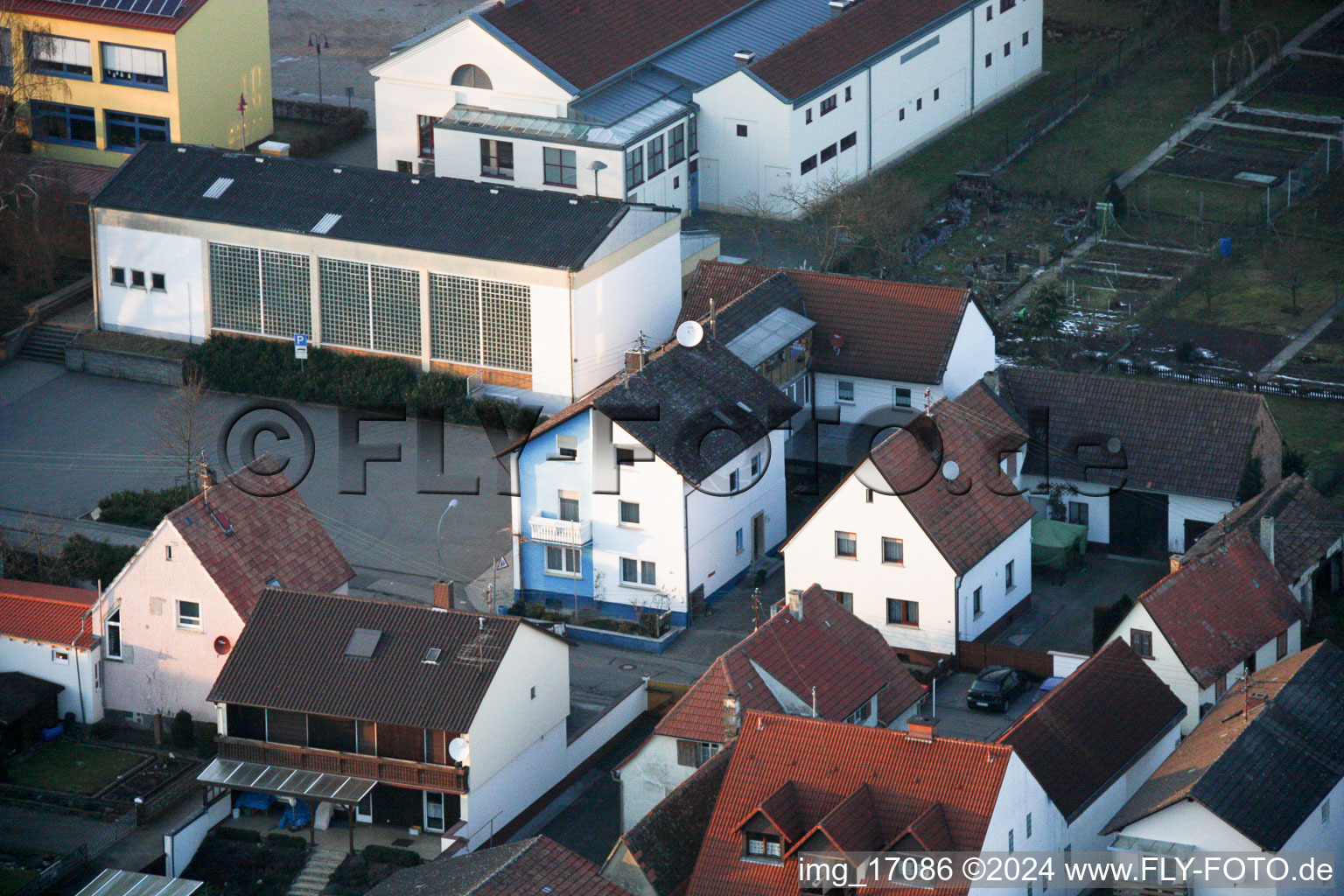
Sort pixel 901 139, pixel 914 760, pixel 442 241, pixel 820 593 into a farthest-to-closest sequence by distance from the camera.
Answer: pixel 901 139 < pixel 442 241 < pixel 820 593 < pixel 914 760

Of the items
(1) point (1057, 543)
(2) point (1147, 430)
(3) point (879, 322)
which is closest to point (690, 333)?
(3) point (879, 322)

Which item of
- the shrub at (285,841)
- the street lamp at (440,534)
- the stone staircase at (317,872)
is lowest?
the stone staircase at (317,872)

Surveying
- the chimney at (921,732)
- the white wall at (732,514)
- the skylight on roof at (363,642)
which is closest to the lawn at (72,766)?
the skylight on roof at (363,642)

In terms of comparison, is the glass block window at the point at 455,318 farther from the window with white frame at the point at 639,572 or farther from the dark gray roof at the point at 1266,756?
the dark gray roof at the point at 1266,756

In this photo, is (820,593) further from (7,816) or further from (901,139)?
(901,139)

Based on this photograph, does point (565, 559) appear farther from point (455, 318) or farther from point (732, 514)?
point (455, 318)

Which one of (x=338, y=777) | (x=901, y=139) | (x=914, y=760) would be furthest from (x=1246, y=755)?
(x=901, y=139)
